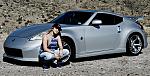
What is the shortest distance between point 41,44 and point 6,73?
3.84 ft

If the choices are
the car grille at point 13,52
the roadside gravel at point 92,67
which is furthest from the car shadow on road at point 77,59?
the car grille at point 13,52

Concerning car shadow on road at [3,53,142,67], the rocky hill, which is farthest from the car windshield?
the rocky hill

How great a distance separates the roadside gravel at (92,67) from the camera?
938 centimetres

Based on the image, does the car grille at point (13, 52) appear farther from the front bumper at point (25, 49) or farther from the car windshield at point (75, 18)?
the car windshield at point (75, 18)

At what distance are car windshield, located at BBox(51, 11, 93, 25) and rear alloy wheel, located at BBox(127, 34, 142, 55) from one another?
149 centimetres

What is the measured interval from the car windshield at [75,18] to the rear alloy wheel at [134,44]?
1.49m

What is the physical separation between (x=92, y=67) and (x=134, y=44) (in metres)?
2.33

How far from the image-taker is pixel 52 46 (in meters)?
9.77

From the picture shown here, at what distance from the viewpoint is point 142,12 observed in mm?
32250

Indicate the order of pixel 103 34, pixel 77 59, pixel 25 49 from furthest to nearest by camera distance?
pixel 77 59 → pixel 103 34 → pixel 25 49

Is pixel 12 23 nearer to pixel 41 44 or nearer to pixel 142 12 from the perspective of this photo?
pixel 142 12

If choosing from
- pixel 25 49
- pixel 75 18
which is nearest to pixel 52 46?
pixel 25 49

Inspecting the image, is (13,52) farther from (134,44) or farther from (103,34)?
(134,44)

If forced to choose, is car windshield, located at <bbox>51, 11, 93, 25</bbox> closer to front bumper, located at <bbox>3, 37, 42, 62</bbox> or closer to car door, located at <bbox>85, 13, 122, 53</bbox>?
car door, located at <bbox>85, 13, 122, 53</bbox>
